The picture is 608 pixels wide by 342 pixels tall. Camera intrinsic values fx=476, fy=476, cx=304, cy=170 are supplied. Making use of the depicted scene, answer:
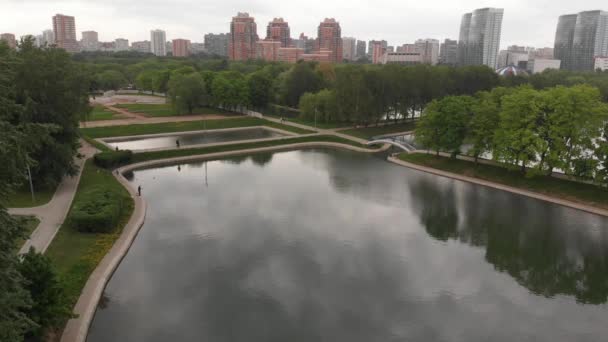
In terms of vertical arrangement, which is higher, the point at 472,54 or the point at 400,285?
the point at 472,54

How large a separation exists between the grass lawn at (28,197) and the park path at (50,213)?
35cm

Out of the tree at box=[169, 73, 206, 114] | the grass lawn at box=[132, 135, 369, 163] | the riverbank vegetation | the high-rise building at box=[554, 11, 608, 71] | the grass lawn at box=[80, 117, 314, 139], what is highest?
the high-rise building at box=[554, 11, 608, 71]

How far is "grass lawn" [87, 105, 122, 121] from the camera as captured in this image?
66.4m

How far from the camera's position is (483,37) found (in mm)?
184000

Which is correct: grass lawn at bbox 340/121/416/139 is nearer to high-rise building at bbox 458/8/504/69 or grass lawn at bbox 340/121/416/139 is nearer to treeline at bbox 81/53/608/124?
treeline at bbox 81/53/608/124

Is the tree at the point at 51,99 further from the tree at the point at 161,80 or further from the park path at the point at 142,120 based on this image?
the tree at the point at 161,80

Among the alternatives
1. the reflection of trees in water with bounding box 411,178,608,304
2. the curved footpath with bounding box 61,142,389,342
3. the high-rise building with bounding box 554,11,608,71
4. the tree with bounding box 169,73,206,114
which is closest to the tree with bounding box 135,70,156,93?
the tree with bounding box 169,73,206,114

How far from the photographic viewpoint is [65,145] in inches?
1288

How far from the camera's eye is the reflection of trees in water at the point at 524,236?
77.0 ft

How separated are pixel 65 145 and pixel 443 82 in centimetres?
5560

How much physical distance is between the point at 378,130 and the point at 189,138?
24.3 metres

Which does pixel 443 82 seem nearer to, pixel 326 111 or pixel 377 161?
pixel 326 111

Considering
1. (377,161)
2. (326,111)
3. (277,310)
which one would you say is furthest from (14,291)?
(326,111)

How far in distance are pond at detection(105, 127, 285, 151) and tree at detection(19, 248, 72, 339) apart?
3338 centimetres
